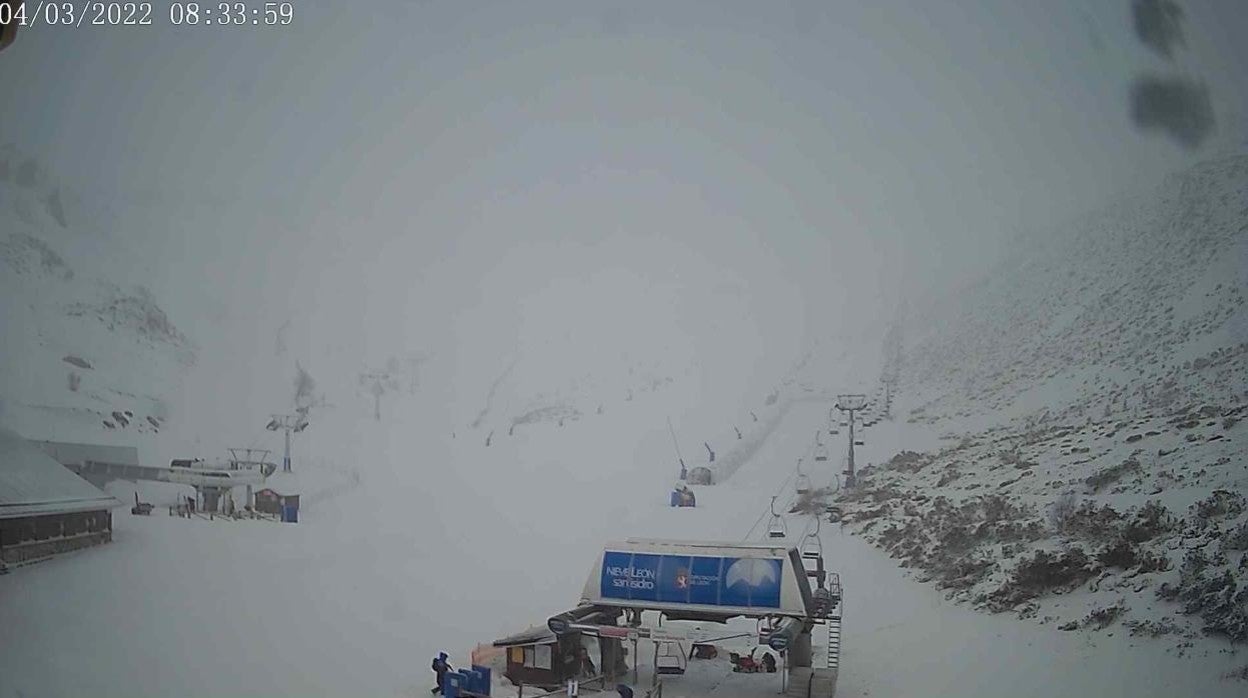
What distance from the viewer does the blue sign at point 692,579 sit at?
9.41 m

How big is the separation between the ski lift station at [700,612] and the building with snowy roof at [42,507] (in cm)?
408

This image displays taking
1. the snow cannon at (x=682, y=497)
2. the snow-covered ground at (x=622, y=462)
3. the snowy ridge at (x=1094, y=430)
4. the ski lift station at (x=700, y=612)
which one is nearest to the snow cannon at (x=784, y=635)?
the ski lift station at (x=700, y=612)

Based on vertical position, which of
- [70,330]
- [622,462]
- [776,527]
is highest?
[70,330]

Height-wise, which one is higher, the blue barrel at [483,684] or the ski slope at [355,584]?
the ski slope at [355,584]

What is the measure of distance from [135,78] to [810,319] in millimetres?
6366

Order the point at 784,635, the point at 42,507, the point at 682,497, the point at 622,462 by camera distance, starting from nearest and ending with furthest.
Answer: the point at 784,635 < the point at 682,497 < the point at 622,462 < the point at 42,507

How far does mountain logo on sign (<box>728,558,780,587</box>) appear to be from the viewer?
9.40 meters

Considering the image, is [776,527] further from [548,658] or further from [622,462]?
[548,658]

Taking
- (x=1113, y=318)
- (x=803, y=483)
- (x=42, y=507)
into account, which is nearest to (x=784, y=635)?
(x=803, y=483)

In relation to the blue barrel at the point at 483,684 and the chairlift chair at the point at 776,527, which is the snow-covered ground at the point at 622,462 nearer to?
the chairlift chair at the point at 776,527

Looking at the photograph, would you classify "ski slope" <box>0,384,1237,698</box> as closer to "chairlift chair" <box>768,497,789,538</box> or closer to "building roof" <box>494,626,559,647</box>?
"chairlift chair" <box>768,497,789,538</box>

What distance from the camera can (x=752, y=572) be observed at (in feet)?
31.0

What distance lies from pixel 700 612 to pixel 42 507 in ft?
18.8

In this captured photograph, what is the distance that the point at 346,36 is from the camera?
1133cm
